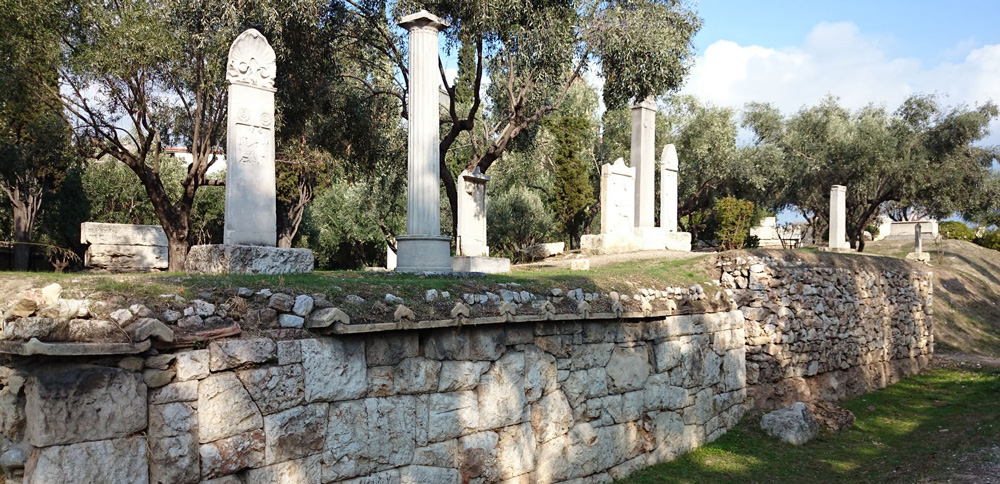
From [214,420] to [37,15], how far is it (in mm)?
11425

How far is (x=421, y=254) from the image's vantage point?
9.02m

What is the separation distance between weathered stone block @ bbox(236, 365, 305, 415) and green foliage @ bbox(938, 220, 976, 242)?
35480 mm

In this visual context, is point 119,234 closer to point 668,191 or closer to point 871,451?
point 668,191

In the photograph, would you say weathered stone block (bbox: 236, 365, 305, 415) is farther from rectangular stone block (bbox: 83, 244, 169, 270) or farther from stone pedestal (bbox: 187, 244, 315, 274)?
rectangular stone block (bbox: 83, 244, 169, 270)

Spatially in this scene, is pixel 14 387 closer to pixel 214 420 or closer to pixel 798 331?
pixel 214 420

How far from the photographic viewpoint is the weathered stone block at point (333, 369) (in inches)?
200

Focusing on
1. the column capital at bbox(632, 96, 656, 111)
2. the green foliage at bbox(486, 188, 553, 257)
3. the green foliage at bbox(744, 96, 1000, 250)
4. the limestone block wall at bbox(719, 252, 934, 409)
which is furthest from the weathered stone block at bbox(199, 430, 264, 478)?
the green foliage at bbox(744, 96, 1000, 250)

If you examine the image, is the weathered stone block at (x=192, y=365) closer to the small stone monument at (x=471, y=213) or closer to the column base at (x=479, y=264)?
the column base at (x=479, y=264)

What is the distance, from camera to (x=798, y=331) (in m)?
11.6

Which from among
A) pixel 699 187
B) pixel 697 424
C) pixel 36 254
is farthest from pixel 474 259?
pixel 699 187

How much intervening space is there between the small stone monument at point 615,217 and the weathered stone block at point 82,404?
42.2ft

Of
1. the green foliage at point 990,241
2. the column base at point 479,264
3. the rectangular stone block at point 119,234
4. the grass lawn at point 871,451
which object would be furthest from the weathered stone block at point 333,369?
the green foliage at point 990,241

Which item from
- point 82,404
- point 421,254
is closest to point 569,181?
point 421,254

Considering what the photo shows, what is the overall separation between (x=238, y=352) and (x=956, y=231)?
38.9m
